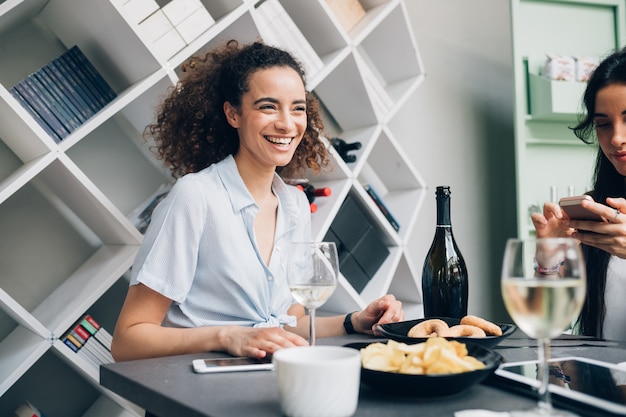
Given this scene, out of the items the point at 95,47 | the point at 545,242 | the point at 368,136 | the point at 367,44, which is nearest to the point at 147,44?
the point at 95,47

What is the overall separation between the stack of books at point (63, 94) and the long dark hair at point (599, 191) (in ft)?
4.99

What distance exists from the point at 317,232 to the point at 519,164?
40.1 inches

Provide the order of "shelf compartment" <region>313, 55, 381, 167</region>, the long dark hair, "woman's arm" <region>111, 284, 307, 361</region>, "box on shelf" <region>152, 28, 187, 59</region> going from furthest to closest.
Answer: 1. "shelf compartment" <region>313, 55, 381, 167</region>
2. "box on shelf" <region>152, 28, 187, 59</region>
3. the long dark hair
4. "woman's arm" <region>111, 284, 307, 361</region>

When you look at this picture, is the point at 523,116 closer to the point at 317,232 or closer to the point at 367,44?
the point at 367,44

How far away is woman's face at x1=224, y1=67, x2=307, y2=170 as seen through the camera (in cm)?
161

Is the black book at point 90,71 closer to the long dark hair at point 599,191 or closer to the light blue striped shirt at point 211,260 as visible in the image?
the light blue striped shirt at point 211,260

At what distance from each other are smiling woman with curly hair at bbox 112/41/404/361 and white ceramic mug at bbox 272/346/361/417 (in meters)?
0.30

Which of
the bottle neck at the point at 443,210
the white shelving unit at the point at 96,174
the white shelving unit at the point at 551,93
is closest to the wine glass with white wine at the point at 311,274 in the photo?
the bottle neck at the point at 443,210

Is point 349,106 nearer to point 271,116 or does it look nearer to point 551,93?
point 551,93

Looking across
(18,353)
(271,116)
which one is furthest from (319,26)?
(18,353)

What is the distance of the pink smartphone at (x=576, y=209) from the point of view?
1299 mm

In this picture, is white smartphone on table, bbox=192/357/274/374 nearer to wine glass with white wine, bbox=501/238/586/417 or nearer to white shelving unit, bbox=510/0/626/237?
wine glass with white wine, bbox=501/238/586/417

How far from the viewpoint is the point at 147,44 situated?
185cm

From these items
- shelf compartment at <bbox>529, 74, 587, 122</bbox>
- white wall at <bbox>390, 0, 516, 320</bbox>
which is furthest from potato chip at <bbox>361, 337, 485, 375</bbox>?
white wall at <bbox>390, 0, 516, 320</bbox>
